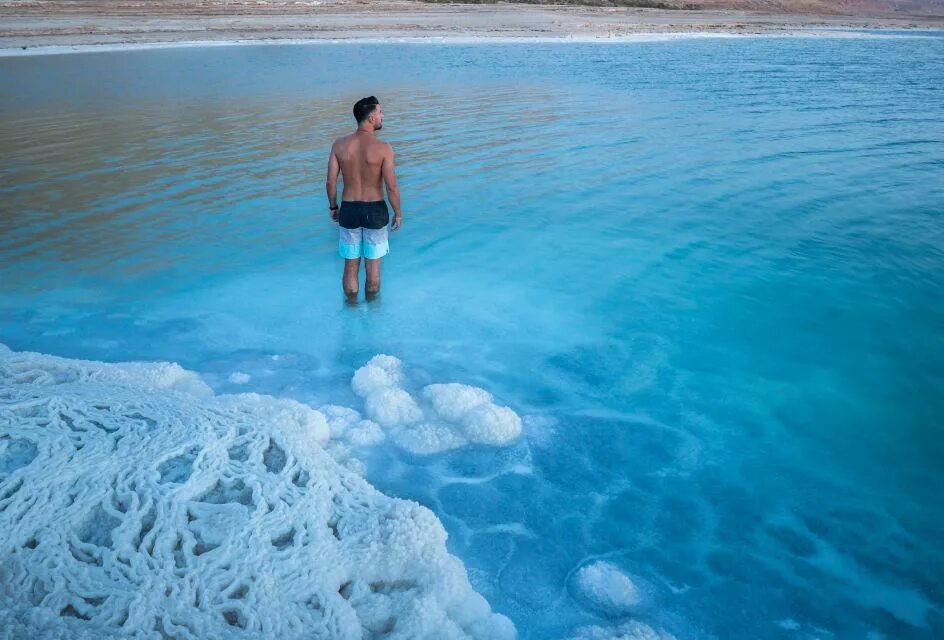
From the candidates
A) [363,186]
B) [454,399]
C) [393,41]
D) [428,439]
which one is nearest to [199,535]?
[428,439]

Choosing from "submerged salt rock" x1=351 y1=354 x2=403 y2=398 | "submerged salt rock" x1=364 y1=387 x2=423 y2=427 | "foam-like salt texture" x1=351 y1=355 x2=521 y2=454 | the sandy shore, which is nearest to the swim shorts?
"submerged salt rock" x1=351 y1=354 x2=403 y2=398

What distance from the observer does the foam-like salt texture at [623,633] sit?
2951 mm

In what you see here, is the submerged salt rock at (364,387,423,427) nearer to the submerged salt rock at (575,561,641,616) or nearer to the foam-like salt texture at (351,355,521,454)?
the foam-like salt texture at (351,355,521,454)

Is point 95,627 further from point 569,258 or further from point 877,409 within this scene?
point 569,258

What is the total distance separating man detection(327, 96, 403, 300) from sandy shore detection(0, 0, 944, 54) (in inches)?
1190

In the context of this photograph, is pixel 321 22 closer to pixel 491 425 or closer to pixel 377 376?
pixel 377 376

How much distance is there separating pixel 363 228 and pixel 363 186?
1.47ft

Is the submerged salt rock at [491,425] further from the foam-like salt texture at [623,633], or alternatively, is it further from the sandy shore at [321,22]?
the sandy shore at [321,22]

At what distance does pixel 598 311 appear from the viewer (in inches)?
251

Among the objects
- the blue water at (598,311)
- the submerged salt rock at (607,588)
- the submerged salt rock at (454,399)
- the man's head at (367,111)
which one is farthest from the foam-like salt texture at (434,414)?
the man's head at (367,111)

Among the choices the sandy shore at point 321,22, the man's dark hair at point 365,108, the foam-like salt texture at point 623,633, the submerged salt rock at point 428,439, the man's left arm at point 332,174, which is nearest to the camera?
the foam-like salt texture at point 623,633

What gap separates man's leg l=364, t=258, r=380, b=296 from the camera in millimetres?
6270

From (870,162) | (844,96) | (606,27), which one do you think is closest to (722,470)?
(870,162)

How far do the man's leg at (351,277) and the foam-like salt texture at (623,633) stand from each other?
415 cm
